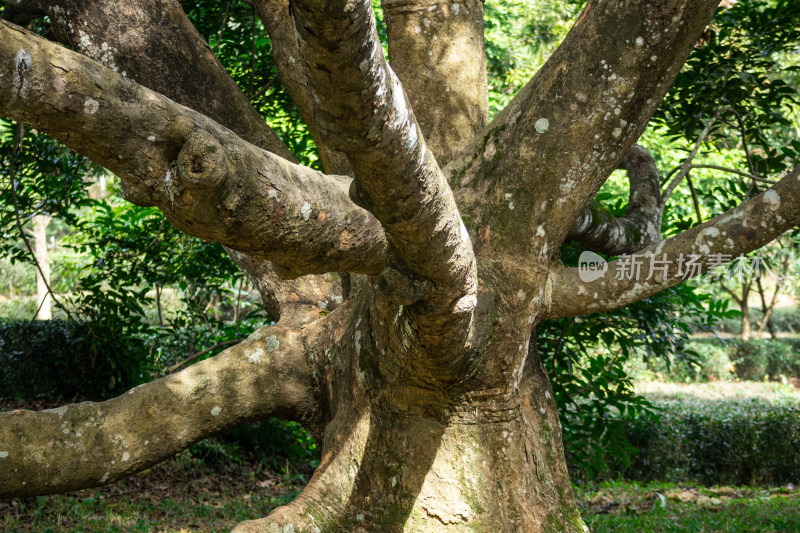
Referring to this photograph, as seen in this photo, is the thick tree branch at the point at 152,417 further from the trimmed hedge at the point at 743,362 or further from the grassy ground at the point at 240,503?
the trimmed hedge at the point at 743,362

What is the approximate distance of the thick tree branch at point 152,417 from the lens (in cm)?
296

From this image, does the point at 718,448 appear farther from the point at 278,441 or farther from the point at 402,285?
the point at 402,285

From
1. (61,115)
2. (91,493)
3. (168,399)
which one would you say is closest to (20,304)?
(91,493)

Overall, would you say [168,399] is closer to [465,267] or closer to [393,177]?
[465,267]

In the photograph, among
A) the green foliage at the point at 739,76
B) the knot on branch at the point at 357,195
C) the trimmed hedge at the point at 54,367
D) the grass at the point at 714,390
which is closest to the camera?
the knot on branch at the point at 357,195

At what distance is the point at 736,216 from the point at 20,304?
765 inches

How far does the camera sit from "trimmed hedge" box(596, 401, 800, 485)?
28.3ft

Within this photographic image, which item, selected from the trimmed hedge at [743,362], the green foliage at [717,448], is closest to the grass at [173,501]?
the green foliage at [717,448]

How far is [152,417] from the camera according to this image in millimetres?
3246

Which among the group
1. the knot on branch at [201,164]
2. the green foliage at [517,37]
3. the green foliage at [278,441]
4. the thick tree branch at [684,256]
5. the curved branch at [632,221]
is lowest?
the green foliage at [278,441]

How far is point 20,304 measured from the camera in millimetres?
18531

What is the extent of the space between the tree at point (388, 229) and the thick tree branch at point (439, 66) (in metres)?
Result: 0.01

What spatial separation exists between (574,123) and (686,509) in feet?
14.8

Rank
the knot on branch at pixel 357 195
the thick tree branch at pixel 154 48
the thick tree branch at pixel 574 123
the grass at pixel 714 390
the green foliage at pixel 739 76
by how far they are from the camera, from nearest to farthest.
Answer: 1. the knot on branch at pixel 357 195
2. the thick tree branch at pixel 574 123
3. the thick tree branch at pixel 154 48
4. the green foliage at pixel 739 76
5. the grass at pixel 714 390
